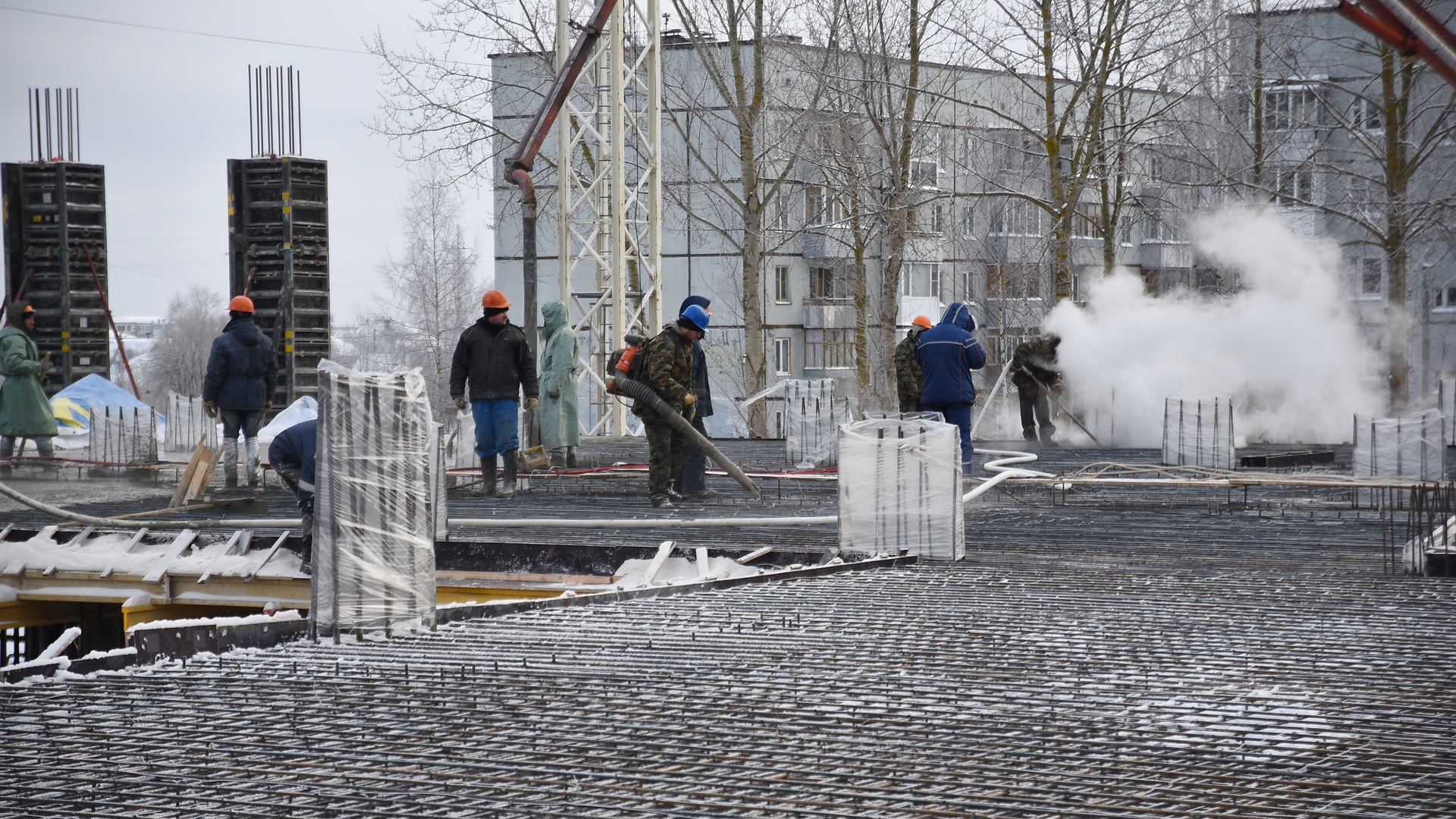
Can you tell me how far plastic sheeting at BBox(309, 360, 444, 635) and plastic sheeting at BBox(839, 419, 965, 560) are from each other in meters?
2.89

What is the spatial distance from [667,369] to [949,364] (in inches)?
114

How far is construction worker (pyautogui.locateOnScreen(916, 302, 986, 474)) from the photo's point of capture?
11633mm

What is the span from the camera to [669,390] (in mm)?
10086

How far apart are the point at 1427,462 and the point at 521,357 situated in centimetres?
801

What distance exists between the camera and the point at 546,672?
4398 millimetres

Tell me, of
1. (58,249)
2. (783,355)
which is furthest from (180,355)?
(58,249)

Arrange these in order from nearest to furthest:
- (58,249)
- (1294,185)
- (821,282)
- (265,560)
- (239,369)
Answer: (265,560), (239,369), (58,249), (1294,185), (821,282)

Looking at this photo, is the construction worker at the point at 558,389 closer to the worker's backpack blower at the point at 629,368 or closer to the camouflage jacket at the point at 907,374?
the worker's backpack blower at the point at 629,368

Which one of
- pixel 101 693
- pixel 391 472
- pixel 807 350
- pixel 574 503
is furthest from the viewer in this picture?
pixel 807 350

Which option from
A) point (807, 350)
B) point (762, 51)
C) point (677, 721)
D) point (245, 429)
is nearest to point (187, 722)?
point (677, 721)

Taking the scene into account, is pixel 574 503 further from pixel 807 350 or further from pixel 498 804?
pixel 807 350

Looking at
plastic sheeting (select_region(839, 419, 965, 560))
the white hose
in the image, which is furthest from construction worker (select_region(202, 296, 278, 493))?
plastic sheeting (select_region(839, 419, 965, 560))

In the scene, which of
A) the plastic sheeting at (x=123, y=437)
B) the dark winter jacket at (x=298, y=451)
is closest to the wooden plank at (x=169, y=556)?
the dark winter jacket at (x=298, y=451)

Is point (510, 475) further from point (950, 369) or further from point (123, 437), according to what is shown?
point (123, 437)
